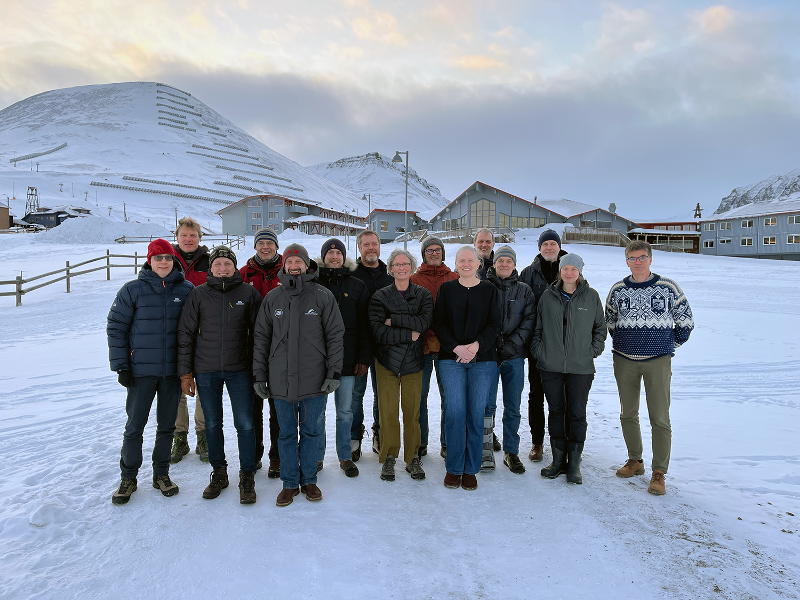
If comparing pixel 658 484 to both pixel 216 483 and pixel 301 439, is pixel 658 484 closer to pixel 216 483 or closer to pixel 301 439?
pixel 301 439

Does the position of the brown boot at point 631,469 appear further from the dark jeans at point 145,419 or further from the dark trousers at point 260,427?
the dark jeans at point 145,419

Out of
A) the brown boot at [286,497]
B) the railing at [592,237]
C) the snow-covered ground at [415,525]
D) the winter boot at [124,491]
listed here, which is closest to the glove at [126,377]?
the winter boot at [124,491]

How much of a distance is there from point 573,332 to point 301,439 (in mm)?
2646

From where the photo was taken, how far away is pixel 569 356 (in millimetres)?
4113

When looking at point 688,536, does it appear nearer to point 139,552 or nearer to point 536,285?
point 536,285

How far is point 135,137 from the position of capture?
13938 centimetres

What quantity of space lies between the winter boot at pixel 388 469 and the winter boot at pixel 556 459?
141 centimetres

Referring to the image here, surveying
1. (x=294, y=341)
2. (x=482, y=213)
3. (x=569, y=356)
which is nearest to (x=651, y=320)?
(x=569, y=356)

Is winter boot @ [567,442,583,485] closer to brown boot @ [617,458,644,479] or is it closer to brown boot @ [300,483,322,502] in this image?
brown boot @ [617,458,644,479]

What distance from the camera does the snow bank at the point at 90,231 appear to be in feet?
112

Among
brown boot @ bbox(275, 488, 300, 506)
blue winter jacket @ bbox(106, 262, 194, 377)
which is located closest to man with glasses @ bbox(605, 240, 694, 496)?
brown boot @ bbox(275, 488, 300, 506)

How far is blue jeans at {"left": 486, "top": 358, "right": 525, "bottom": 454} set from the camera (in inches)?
173

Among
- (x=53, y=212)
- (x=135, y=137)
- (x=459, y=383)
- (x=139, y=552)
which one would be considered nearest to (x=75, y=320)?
(x=139, y=552)

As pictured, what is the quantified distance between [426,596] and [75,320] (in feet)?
41.4
